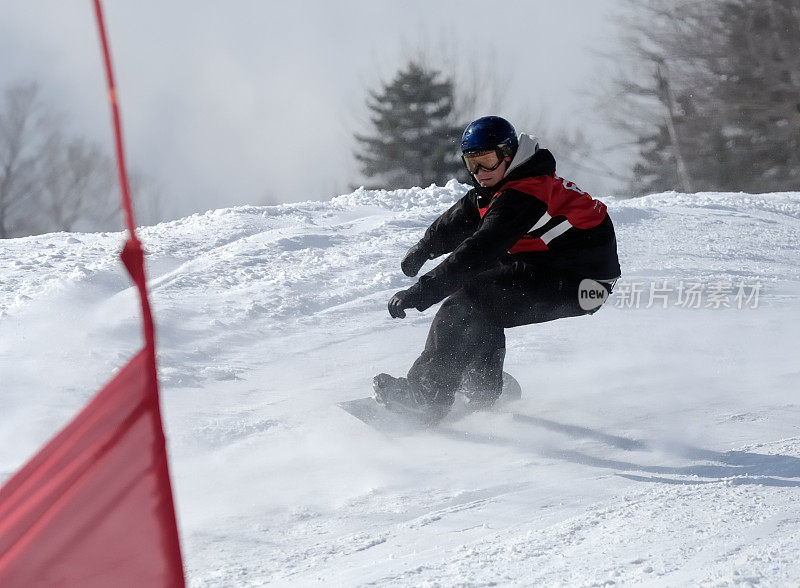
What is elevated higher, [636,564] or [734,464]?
[636,564]

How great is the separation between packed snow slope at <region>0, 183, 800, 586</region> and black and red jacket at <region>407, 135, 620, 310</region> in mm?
648

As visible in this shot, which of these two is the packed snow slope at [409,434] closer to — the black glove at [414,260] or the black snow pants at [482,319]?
the black snow pants at [482,319]

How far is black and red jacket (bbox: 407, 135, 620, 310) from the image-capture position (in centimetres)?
341

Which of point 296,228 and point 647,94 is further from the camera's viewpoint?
point 647,94

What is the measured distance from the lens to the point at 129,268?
1.19 metres

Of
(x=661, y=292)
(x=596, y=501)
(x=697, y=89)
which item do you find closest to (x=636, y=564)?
(x=596, y=501)

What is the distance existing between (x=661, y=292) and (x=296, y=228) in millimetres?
2932

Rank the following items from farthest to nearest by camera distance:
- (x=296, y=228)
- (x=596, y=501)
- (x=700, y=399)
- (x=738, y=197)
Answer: (x=738, y=197) < (x=296, y=228) < (x=700, y=399) < (x=596, y=501)

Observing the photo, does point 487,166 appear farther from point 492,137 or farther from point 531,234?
point 531,234

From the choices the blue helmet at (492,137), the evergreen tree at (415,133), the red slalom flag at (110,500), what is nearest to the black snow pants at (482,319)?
the blue helmet at (492,137)

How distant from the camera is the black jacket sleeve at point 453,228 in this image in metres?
3.96

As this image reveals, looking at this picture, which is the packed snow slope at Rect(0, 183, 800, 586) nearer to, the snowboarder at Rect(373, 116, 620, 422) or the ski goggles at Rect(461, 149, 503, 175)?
the snowboarder at Rect(373, 116, 620, 422)

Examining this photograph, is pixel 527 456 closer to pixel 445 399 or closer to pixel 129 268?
pixel 445 399

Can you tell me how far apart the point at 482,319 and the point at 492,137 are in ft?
2.47
